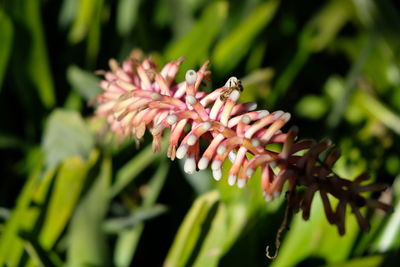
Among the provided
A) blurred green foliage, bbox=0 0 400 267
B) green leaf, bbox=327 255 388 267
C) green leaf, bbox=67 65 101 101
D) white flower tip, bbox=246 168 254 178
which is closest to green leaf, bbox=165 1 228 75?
blurred green foliage, bbox=0 0 400 267

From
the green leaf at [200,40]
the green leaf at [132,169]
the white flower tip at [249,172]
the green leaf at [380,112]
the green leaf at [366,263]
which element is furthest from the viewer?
the green leaf at [380,112]

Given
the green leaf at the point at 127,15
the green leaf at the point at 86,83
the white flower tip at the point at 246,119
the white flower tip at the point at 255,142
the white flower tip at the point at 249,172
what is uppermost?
the green leaf at the point at 127,15

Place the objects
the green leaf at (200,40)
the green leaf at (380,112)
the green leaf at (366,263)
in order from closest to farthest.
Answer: the green leaf at (366,263)
the green leaf at (200,40)
the green leaf at (380,112)

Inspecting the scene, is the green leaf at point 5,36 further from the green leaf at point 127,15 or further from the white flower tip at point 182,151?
the white flower tip at point 182,151

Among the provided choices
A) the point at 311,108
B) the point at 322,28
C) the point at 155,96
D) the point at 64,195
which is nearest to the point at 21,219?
the point at 64,195

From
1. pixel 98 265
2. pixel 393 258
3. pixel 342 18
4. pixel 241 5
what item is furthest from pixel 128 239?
pixel 342 18

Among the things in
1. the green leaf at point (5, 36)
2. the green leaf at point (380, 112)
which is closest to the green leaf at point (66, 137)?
the green leaf at point (5, 36)

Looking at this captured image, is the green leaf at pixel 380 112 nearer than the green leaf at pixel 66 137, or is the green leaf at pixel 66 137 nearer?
the green leaf at pixel 66 137
